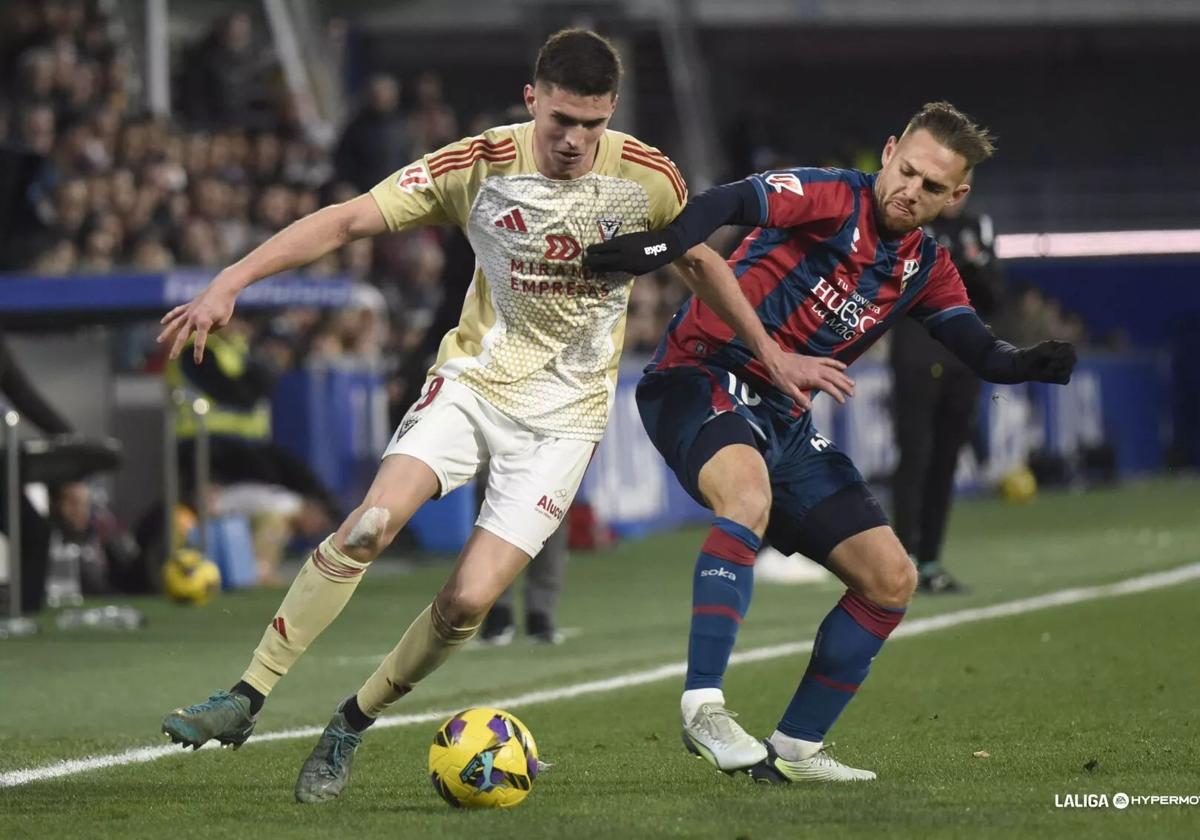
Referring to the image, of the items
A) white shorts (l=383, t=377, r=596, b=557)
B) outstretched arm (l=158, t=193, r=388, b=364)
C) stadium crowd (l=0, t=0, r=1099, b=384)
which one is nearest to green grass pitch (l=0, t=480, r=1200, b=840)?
white shorts (l=383, t=377, r=596, b=557)

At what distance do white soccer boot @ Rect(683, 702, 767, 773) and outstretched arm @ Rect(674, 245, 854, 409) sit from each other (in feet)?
3.11

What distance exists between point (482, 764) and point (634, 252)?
1450 millimetres

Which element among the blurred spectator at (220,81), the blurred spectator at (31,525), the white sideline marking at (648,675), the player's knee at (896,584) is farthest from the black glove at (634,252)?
the blurred spectator at (220,81)

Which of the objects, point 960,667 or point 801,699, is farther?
point 960,667

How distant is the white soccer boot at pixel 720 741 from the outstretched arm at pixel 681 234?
47.8 inches

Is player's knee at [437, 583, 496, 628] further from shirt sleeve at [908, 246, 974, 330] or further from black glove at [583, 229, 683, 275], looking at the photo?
shirt sleeve at [908, 246, 974, 330]

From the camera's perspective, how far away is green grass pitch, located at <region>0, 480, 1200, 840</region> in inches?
218

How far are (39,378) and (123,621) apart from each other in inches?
118

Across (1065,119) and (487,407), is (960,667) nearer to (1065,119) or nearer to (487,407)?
(487,407)

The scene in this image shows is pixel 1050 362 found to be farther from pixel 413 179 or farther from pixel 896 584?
pixel 413 179

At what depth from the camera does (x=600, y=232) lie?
6180 millimetres

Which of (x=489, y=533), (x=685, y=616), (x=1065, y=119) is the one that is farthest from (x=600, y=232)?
(x=1065, y=119)
